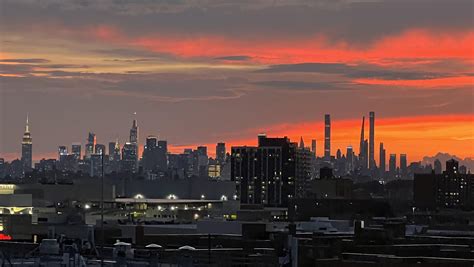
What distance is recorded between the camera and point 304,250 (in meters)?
61.6

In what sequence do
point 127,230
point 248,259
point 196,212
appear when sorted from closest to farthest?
point 248,259
point 127,230
point 196,212

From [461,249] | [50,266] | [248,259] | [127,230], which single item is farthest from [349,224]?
[50,266]

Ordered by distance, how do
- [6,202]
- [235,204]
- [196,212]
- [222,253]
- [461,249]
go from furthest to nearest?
[235,204] → [196,212] → [6,202] → [461,249] → [222,253]

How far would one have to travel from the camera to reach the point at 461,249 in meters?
75.6

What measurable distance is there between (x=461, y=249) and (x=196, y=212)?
9178 centimetres

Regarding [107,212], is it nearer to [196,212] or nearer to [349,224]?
Result: [196,212]

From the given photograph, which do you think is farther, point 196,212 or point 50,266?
point 196,212

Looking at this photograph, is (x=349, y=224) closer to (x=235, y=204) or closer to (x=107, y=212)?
(x=107, y=212)

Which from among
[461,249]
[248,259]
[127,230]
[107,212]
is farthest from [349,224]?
[248,259]

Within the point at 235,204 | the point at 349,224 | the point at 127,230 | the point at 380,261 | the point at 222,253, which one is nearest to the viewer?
the point at 380,261

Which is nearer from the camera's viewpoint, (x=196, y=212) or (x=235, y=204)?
(x=196, y=212)

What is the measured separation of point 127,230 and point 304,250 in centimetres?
5061

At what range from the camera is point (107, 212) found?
508ft

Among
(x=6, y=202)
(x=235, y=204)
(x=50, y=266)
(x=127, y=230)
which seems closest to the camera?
(x=50, y=266)
